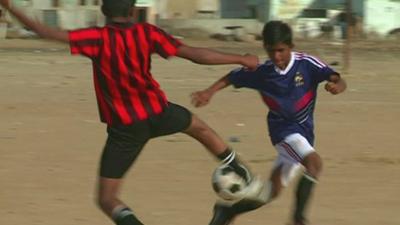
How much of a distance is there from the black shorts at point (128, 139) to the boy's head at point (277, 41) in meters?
0.98

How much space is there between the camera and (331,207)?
769 cm

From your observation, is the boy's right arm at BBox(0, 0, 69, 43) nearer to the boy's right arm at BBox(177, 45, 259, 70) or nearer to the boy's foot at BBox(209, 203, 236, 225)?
the boy's right arm at BBox(177, 45, 259, 70)

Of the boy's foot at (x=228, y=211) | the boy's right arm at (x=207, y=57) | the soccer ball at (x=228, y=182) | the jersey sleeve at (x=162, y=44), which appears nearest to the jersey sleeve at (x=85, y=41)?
the jersey sleeve at (x=162, y=44)

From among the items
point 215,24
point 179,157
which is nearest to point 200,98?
point 179,157

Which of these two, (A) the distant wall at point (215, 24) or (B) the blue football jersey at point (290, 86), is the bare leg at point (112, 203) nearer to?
(B) the blue football jersey at point (290, 86)

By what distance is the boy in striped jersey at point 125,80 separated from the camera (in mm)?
5438

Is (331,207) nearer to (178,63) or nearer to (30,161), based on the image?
(30,161)

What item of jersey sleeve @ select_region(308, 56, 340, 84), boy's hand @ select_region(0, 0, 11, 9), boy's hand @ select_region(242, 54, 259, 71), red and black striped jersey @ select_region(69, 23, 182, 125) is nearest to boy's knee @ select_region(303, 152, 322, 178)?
jersey sleeve @ select_region(308, 56, 340, 84)

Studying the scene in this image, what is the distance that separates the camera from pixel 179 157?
10227 mm

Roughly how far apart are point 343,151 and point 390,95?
6.18 metres

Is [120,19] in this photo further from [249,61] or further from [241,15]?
[241,15]

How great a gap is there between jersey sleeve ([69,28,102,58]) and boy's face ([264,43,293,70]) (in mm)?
1363

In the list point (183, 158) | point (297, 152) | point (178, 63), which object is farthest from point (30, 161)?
point (178, 63)

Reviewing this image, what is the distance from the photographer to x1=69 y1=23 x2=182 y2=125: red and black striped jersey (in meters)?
5.43
